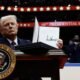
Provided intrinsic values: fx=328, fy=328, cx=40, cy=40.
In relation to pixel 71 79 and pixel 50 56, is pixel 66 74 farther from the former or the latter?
pixel 50 56

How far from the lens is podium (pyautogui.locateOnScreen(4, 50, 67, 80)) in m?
1.06

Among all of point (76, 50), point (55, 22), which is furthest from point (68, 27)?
point (76, 50)

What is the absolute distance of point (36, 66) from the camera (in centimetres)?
107

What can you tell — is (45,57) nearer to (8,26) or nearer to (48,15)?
(8,26)

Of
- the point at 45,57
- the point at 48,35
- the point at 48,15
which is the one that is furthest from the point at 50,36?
the point at 48,15

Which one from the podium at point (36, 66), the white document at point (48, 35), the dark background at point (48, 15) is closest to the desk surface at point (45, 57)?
the podium at point (36, 66)

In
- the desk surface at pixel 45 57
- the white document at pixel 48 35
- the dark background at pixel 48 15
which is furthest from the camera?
the dark background at pixel 48 15

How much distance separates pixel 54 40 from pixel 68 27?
24.3ft

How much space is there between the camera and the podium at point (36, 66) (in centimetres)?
106

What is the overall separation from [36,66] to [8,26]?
425 millimetres

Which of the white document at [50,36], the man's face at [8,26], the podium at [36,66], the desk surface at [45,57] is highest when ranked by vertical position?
the man's face at [8,26]

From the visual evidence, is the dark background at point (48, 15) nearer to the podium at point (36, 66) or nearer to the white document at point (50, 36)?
the white document at point (50, 36)

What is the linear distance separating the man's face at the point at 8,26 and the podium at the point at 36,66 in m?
0.40

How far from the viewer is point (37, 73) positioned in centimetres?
107
